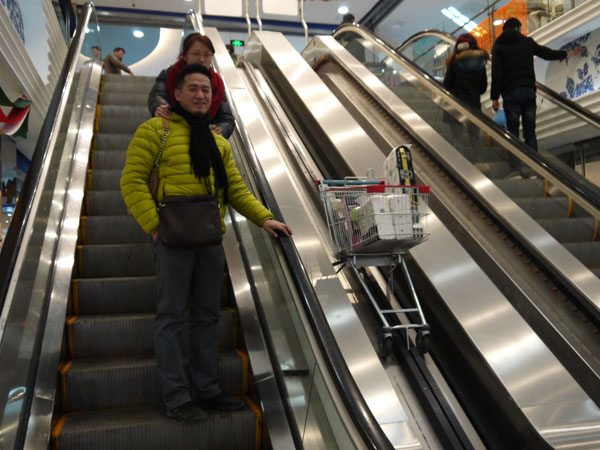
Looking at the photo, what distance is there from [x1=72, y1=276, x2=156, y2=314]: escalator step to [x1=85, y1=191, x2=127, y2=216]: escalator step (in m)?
1.06

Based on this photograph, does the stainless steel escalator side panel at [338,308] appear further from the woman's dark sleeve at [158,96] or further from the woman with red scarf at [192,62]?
the woman's dark sleeve at [158,96]

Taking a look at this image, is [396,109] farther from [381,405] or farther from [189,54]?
[381,405]

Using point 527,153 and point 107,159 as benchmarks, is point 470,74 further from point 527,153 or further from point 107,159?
point 107,159

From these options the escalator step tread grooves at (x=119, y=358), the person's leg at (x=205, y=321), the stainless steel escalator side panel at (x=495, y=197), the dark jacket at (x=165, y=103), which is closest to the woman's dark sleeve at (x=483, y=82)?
the stainless steel escalator side panel at (x=495, y=197)

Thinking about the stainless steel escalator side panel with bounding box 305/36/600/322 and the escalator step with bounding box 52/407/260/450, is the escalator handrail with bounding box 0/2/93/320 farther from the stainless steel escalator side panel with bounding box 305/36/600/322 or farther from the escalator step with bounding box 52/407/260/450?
the stainless steel escalator side panel with bounding box 305/36/600/322

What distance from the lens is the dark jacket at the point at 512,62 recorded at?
19.5 ft

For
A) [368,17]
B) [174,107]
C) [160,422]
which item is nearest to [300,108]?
[174,107]

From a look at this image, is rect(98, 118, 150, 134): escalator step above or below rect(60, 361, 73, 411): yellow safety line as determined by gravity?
above

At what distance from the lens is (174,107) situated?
307 cm

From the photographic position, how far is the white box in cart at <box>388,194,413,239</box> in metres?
3.10

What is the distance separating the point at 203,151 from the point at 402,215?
1.16 m

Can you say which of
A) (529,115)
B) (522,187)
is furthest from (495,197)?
(529,115)

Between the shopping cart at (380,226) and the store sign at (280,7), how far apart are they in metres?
12.8

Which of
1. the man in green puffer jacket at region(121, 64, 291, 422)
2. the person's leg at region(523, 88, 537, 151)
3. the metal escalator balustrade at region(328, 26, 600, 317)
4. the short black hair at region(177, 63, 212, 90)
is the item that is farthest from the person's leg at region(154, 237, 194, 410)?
the person's leg at region(523, 88, 537, 151)
